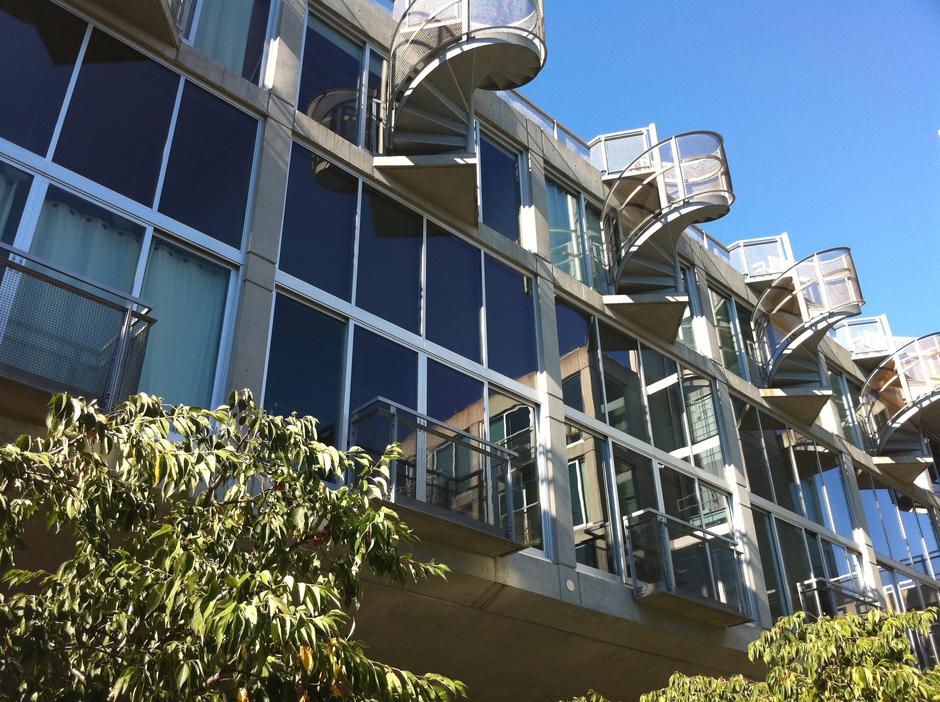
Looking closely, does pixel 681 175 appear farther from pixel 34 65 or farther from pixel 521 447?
pixel 34 65

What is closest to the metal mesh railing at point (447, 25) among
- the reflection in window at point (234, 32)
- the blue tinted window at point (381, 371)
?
the reflection in window at point (234, 32)

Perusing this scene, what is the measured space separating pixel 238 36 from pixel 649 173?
341 inches

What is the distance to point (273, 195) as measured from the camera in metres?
12.3

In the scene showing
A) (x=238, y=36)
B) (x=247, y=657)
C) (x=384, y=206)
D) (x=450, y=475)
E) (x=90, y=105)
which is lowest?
(x=247, y=657)

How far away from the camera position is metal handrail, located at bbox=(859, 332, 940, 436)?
23.9 meters

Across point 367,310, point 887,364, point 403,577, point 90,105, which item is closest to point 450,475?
point 367,310

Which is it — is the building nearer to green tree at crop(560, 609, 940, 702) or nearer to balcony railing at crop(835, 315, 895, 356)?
green tree at crop(560, 609, 940, 702)

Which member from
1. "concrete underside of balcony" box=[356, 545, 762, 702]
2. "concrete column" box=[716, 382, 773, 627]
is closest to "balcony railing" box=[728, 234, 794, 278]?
"concrete column" box=[716, 382, 773, 627]

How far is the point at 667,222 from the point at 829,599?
795 centimetres

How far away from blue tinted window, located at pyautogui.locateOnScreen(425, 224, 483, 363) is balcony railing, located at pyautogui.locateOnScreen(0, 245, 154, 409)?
208 inches

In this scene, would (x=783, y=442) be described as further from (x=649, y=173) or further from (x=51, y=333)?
(x=51, y=333)

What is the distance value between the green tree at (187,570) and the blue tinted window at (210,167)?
17.8 ft

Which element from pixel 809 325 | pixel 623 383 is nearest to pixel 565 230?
pixel 623 383

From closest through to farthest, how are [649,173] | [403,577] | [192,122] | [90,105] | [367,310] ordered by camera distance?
1. [403,577]
2. [90,105]
3. [192,122]
4. [367,310]
5. [649,173]
